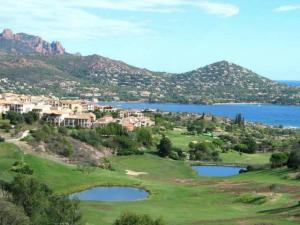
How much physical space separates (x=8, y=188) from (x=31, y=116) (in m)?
67.4

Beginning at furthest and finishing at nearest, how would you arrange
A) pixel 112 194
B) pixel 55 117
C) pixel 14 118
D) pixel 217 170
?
1. pixel 55 117
2. pixel 14 118
3. pixel 217 170
4. pixel 112 194

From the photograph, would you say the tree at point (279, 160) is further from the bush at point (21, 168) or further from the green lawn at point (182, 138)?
the bush at point (21, 168)

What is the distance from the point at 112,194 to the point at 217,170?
33.6 m

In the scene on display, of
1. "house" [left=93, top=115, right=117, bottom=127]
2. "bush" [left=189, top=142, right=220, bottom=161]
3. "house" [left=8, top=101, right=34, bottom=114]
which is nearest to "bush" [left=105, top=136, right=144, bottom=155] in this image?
"bush" [left=189, top=142, right=220, bottom=161]

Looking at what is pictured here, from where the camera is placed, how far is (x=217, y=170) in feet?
313

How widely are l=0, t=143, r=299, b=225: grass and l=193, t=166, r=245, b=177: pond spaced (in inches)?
83.5

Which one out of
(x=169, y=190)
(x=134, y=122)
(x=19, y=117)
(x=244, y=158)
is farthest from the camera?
(x=134, y=122)

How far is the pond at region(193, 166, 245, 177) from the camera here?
90188mm

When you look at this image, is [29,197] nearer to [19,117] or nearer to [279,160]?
[279,160]

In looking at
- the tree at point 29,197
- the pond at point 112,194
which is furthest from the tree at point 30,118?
the tree at point 29,197

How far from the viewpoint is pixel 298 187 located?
197ft

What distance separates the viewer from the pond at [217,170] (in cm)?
9019

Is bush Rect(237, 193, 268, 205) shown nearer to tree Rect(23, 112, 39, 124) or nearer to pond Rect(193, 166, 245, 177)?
pond Rect(193, 166, 245, 177)

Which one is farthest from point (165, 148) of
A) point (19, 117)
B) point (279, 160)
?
point (19, 117)
